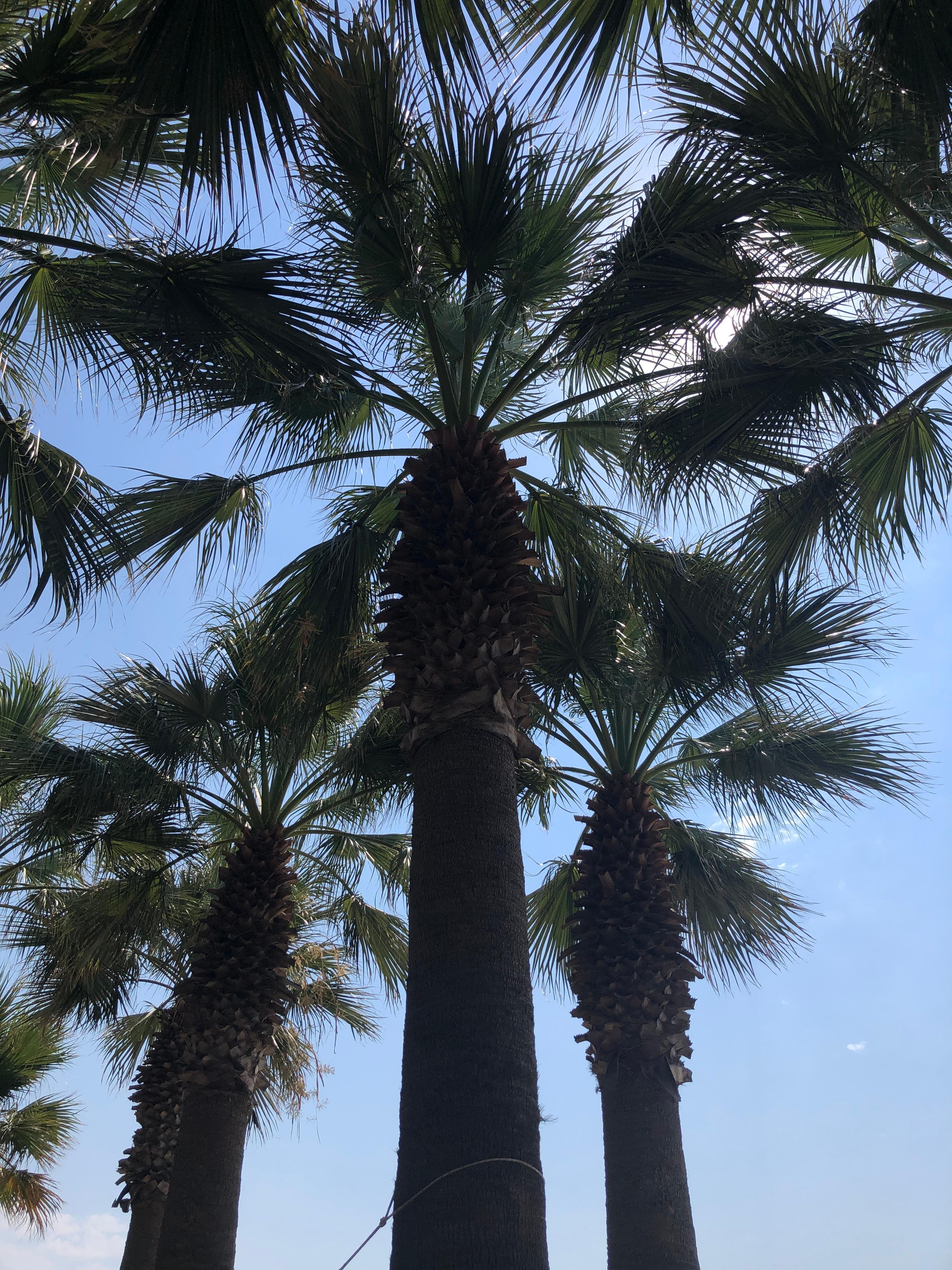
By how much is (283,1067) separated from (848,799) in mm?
6210

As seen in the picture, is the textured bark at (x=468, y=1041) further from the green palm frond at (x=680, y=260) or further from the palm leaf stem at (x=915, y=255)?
the palm leaf stem at (x=915, y=255)

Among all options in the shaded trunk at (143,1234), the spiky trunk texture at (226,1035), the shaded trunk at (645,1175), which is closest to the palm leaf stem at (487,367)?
the spiky trunk texture at (226,1035)

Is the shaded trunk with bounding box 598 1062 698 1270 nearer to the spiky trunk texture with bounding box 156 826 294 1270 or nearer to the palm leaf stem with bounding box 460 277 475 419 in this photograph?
the spiky trunk texture with bounding box 156 826 294 1270

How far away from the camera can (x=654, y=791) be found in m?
9.59

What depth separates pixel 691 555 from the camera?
7.47 metres

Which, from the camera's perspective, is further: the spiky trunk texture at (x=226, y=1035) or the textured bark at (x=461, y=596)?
the spiky trunk texture at (x=226, y=1035)

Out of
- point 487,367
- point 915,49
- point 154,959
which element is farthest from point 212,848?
point 915,49

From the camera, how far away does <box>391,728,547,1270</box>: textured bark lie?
3.48 m

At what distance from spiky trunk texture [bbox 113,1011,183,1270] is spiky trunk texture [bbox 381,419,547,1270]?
6.77 m

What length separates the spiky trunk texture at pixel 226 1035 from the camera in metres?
6.91

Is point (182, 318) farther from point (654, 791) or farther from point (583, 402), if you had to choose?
point (654, 791)

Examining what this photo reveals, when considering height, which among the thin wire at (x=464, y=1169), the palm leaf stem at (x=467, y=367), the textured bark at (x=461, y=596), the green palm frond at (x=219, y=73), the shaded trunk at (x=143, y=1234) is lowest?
the thin wire at (x=464, y=1169)

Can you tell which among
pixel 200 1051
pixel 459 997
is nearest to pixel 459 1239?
pixel 459 997

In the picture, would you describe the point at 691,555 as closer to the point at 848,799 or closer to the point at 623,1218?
the point at 848,799
